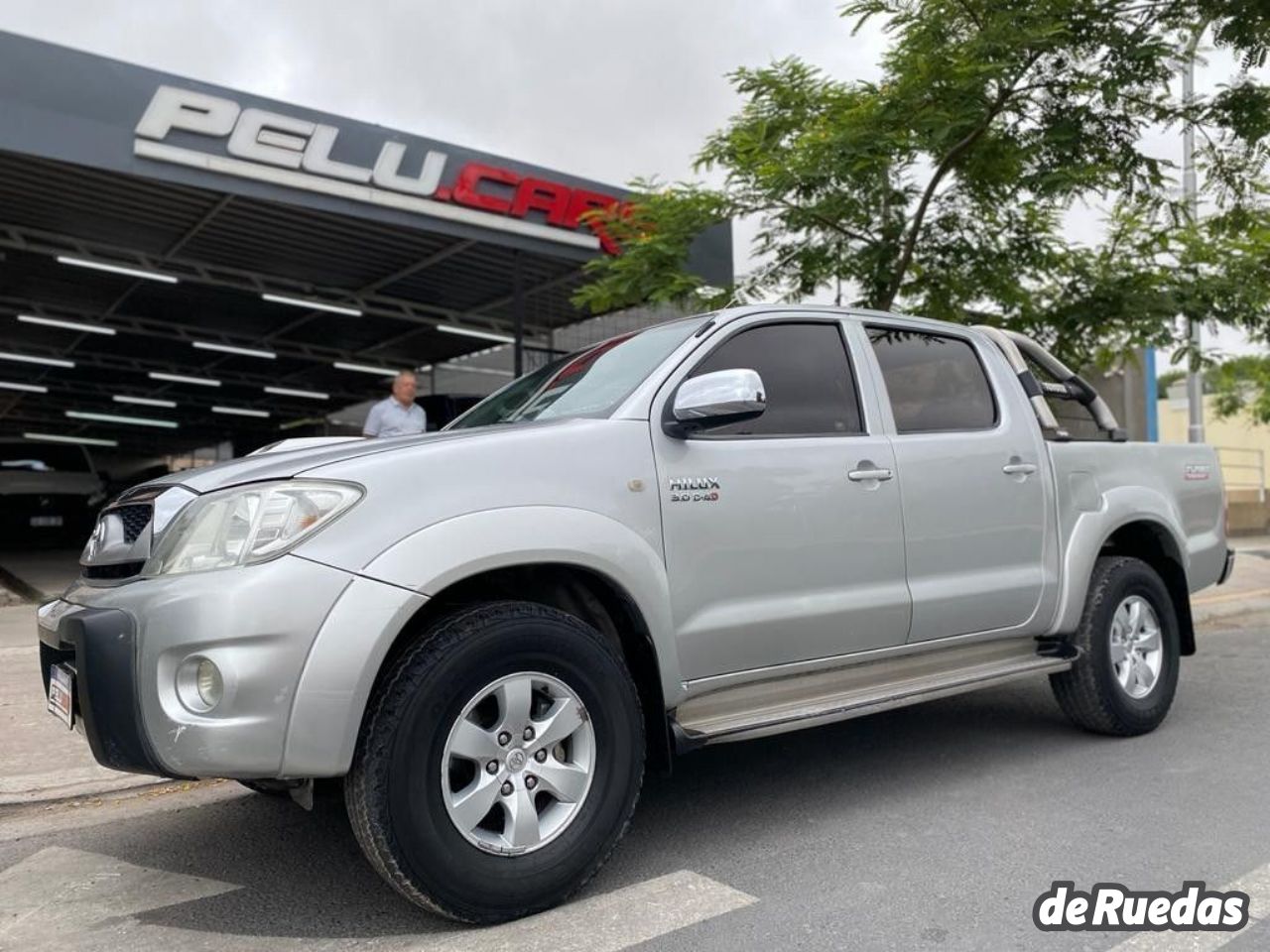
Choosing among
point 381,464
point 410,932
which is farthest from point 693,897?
point 381,464

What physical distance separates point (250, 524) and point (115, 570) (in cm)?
65

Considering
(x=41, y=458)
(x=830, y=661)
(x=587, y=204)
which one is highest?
(x=587, y=204)

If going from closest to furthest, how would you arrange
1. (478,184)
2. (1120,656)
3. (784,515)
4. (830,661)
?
(784,515) → (830,661) → (1120,656) → (478,184)

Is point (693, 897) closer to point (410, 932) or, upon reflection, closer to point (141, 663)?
point (410, 932)

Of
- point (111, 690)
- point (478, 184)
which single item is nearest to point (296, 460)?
point (111, 690)

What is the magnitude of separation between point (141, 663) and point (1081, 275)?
25.7 feet

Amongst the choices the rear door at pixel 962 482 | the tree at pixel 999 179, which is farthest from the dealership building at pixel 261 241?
the rear door at pixel 962 482

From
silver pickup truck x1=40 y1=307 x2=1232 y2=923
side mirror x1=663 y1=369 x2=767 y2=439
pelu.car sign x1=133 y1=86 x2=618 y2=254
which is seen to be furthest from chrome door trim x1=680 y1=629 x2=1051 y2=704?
pelu.car sign x1=133 y1=86 x2=618 y2=254

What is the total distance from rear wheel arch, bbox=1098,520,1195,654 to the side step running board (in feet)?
3.05

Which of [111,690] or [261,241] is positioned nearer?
[111,690]

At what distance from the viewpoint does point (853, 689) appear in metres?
3.88

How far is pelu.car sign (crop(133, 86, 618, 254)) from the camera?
1047 centimetres

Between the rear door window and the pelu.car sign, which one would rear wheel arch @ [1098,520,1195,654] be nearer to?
the rear door window

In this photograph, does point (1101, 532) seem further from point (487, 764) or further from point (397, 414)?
point (397, 414)
